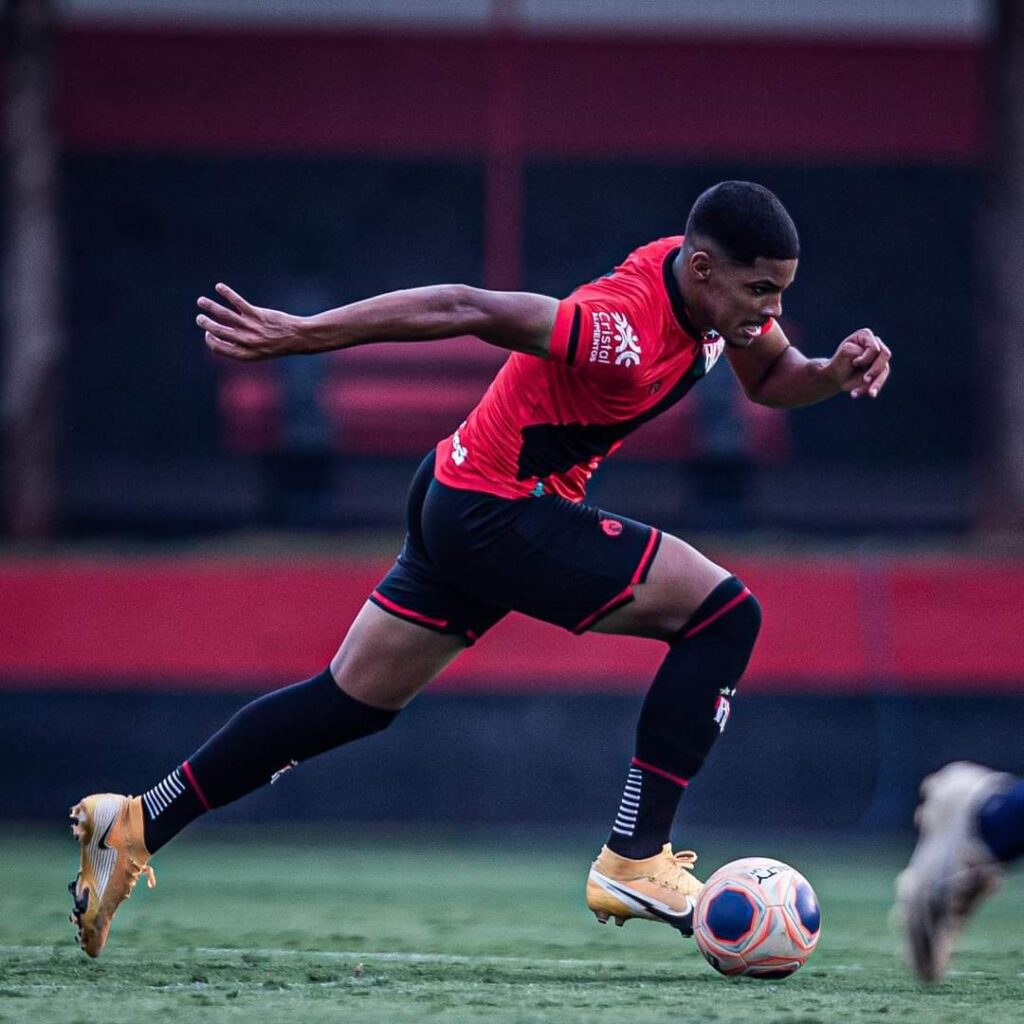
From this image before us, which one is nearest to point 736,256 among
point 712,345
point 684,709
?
point 712,345

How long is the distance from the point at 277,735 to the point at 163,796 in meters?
0.36

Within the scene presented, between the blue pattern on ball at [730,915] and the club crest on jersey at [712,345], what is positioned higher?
the club crest on jersey at [712,345]

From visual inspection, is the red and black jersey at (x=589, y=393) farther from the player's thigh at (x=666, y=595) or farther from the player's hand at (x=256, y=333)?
the player's hand at (x=256, y=333)

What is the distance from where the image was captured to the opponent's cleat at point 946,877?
168 inches

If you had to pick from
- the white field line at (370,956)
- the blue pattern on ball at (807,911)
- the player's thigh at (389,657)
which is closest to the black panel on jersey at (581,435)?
the player's thigh at (389,657)

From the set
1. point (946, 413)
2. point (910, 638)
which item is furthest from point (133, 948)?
point (946, 413)

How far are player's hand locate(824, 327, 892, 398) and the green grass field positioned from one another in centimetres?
162

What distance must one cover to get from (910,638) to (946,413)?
5.15 metres

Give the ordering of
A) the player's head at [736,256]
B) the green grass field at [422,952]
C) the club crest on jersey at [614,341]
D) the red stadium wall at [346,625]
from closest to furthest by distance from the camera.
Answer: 1. the green grass field at [422,952]
2. the club crest on jersey at [614,341]
3. the player's head at [736,256]
4. the red stadium wall at [346,625]

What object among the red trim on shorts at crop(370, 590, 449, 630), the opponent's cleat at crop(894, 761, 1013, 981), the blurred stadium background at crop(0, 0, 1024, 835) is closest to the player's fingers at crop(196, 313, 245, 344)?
the red trim on shorts at crop(370, 590, 449, 630)

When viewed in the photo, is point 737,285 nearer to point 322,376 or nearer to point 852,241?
point 322,376

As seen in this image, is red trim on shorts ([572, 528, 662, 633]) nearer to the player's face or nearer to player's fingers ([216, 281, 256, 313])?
the player's face

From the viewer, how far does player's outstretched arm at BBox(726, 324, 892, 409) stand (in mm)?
5367

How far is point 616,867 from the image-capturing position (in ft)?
17.0
